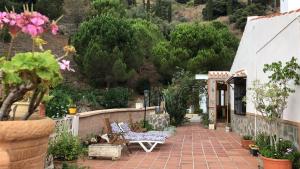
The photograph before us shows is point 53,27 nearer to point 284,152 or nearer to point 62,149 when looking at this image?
point 62,149

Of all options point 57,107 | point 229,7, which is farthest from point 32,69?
point 229,7

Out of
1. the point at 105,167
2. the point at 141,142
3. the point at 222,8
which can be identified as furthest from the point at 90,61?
the point at 222,8

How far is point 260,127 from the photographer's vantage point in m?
11.3

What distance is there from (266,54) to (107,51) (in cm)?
1623

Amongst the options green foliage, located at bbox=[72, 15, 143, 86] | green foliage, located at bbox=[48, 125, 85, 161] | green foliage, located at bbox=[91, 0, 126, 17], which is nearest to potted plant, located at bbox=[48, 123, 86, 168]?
green foliage, located at bbox=[48, 125, 85, 161]

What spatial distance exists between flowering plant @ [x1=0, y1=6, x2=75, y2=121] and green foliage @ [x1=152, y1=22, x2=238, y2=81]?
25396mm

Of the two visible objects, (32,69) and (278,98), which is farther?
(278,98)

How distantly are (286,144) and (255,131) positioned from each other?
4.33m

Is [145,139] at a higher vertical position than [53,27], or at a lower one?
lower

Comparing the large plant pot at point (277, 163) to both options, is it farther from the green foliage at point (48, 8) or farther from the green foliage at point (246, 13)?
the green foliage at point (246, 13)

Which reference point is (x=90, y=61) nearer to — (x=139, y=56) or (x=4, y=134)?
(x=139, y=56)

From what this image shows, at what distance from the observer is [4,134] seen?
2344mm

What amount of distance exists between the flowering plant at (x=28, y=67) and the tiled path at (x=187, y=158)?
608 centimetres

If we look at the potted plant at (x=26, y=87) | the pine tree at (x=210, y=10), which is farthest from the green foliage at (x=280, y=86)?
the pine tree at (x=210, y=10)
